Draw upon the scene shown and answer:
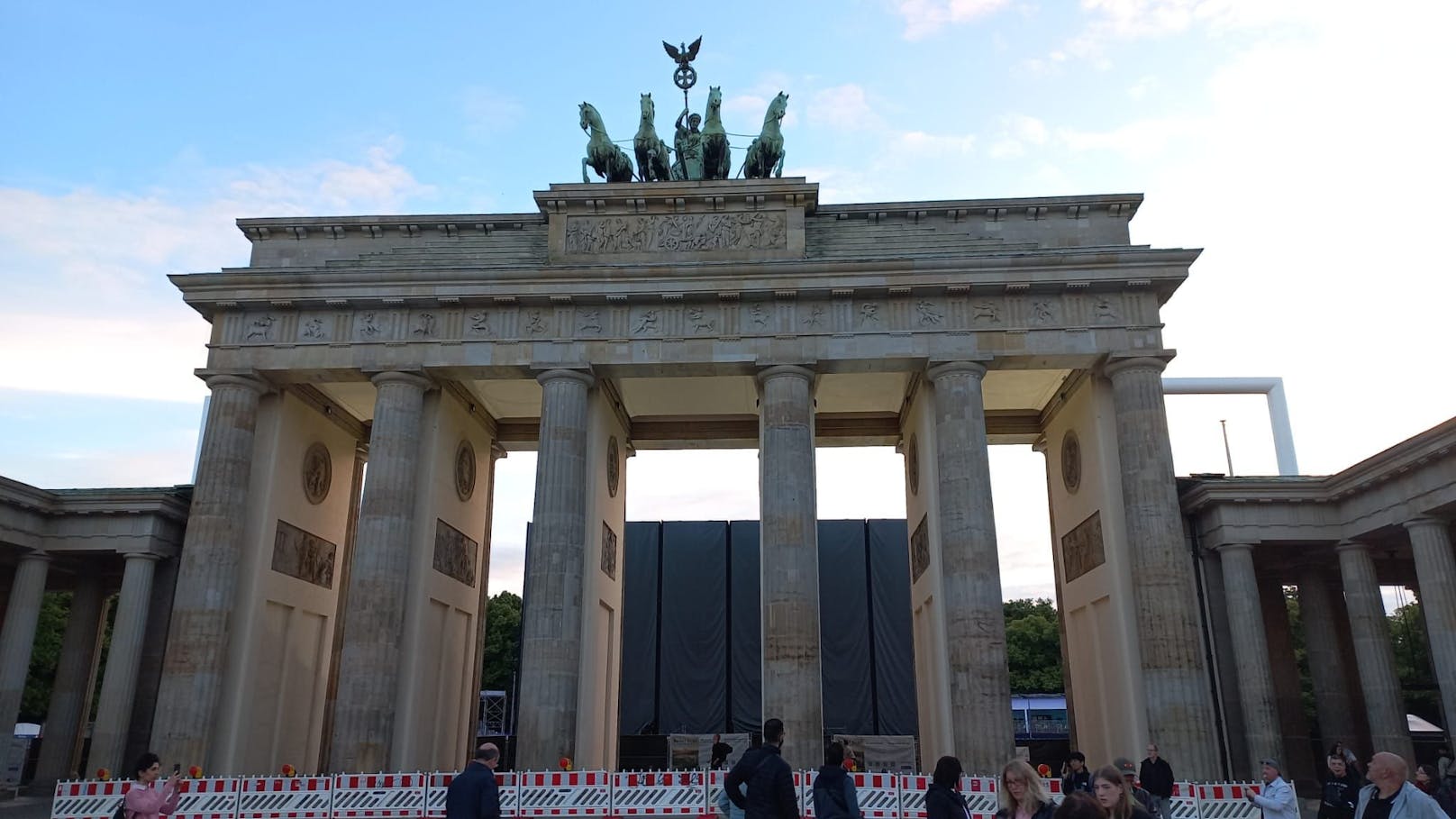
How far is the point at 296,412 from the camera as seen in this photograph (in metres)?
24.6

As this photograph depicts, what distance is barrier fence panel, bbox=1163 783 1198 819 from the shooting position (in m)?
13.7

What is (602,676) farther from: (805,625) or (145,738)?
(145,738)

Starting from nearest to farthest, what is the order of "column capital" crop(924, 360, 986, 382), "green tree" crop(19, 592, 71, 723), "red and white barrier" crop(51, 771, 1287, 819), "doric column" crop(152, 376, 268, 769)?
"red and white barrier" crop(51, 771, 1287, 819) → "doric column" crop(152, 376, 268, 769) → "column capital" crop(924, 360, 986, 382) → "green tree" crop(19, 592, 71, 723)

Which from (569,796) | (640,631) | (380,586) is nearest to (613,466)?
(380,586)

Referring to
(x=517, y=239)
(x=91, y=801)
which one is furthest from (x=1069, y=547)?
(x=91, y=801)

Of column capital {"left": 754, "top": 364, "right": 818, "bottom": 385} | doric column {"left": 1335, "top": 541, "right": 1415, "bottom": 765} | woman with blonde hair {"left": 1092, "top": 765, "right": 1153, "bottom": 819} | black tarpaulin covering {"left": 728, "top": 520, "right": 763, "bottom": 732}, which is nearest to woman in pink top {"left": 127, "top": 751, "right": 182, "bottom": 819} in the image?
woman with blonde hair {"left": 1092, "top": 765, "right": 1153, "bottom": 819}

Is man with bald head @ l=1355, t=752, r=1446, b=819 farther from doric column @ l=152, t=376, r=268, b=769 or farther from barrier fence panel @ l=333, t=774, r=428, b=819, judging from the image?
doric column @ l=152, t=376, r=268, b=769

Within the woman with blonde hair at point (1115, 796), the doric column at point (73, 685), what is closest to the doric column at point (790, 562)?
the woman with blonde hair at point (1115, 796)

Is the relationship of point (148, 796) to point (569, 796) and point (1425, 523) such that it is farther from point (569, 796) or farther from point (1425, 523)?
point (1425, 523)

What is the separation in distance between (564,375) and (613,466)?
5.29 meters

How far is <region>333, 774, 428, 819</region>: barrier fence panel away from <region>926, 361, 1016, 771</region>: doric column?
414 inches

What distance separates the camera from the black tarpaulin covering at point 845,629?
115 ft

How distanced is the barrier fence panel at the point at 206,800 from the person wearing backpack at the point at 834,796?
1131cm

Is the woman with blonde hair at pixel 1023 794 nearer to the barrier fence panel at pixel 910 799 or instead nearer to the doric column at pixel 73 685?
the barrier fence panel at pixel 910 799
